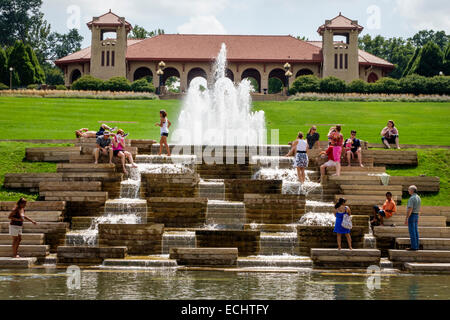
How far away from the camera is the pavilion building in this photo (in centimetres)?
6544

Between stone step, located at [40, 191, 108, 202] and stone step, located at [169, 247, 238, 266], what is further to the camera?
stone step, located at [40, 191, 108, 202]

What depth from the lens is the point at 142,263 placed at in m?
12.4

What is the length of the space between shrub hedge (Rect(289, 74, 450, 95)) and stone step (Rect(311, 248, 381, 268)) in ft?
132

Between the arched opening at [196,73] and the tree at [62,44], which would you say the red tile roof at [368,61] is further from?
the tree at [62,44]

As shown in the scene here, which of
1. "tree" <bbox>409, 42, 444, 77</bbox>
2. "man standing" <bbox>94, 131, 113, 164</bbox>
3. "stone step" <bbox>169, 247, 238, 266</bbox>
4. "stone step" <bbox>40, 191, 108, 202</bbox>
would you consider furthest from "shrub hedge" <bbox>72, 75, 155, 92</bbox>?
"stone step" <bbox>169, 247, 238, 266</bbox>

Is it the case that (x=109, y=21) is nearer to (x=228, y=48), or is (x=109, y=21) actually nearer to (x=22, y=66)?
(x=22, y=66)

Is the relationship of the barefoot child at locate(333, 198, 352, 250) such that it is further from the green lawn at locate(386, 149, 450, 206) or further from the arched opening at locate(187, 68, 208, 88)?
the arched opening at locate(187, 68, 208, 88)

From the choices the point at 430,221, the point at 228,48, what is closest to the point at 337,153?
the point at 430,221

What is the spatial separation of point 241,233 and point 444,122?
81.6 ft

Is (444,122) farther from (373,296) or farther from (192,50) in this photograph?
(192,50)

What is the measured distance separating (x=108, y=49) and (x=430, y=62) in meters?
32.8

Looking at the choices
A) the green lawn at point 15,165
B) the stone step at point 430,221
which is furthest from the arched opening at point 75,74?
the stone step at point 430,221

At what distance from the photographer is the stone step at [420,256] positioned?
42.1 feet
